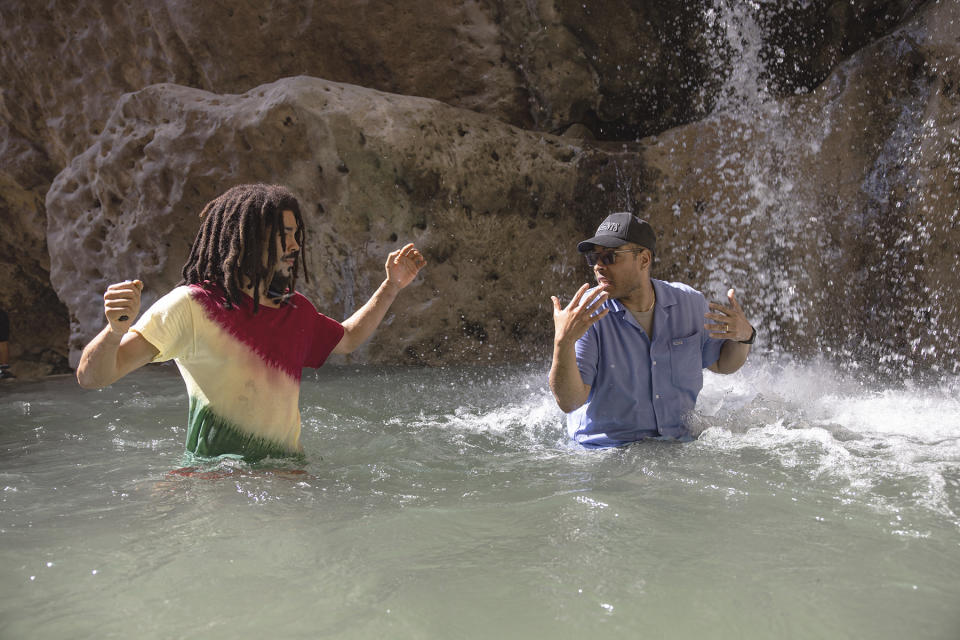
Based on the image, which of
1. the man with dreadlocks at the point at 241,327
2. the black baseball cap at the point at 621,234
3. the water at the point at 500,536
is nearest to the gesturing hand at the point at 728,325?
the black baseball cap at the point at 621,234

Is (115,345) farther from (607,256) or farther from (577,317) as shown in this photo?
(607,256)

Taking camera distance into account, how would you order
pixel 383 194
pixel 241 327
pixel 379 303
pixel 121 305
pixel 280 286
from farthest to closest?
pixel 383 194
pixel 379 303
pixel 280 286
pixel 241 327
pixel 121 305

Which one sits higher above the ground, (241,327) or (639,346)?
(241,327)

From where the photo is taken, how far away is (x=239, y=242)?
2.66 m

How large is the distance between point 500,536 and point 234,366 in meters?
1.05

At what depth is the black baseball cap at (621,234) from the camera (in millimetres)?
3277

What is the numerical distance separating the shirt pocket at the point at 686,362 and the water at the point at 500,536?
0.84 feet

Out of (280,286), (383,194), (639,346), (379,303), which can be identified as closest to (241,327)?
(280,286)

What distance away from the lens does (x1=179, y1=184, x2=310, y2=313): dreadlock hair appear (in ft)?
8.71

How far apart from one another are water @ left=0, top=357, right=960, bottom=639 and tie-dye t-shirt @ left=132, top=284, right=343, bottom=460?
0.11 metres

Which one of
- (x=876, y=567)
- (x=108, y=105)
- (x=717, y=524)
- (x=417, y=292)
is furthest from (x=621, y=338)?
(x=108, y=105)

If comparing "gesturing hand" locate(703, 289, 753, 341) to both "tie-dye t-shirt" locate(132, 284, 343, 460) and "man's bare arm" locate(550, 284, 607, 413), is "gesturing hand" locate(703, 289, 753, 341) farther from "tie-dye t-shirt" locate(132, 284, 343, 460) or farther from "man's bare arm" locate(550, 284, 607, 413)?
"tie-dye t-shirt" locate(132, 284, 343, 460)

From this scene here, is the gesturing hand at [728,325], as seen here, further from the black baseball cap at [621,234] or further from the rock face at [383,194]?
the rock face at [383,194]

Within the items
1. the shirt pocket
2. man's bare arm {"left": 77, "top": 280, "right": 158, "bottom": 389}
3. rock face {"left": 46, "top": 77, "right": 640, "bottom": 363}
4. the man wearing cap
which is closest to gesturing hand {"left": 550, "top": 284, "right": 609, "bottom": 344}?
the man wearing cap
